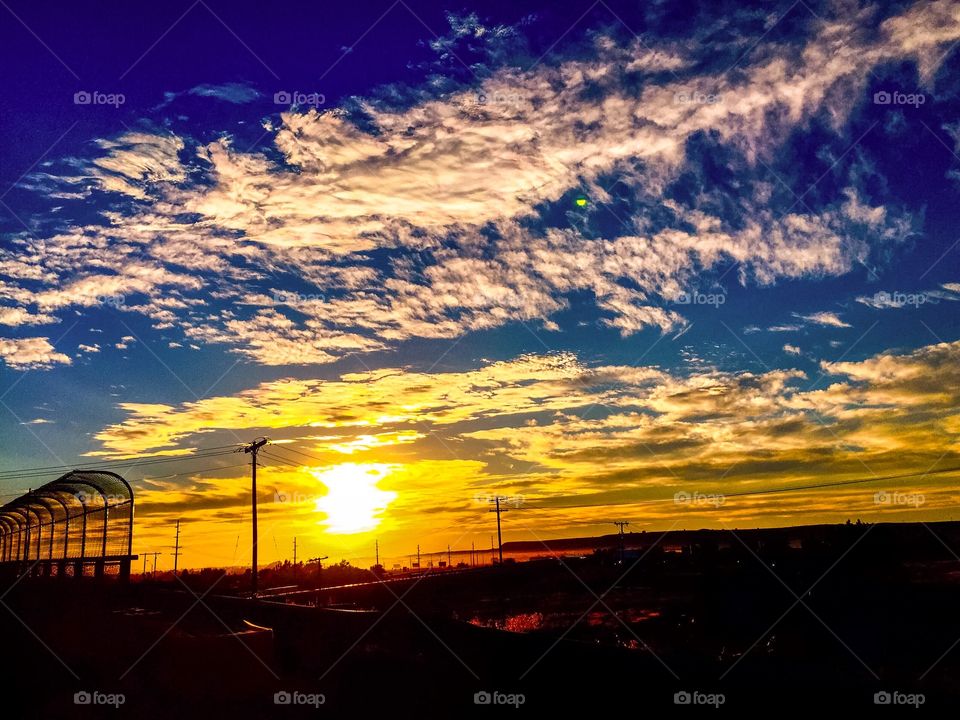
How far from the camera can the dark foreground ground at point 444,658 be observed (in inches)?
Answer: 341

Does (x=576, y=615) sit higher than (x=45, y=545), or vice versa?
(x=45, y=545)

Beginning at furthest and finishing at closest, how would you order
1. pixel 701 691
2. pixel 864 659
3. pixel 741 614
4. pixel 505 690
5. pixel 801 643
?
pixel 741 614, pixel 801 643, pixel 864 659, pixel 505 690, pixel 701 691

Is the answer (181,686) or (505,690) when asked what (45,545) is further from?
(505,690)

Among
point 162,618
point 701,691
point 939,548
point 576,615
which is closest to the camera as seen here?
point 701,691

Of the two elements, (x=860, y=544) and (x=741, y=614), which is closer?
(x=741, y=614)

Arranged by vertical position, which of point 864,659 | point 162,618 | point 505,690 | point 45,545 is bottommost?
point 864,659

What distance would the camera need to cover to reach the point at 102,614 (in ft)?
44.9

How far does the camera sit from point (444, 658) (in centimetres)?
1263

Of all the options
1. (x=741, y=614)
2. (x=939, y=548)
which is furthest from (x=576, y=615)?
(x=939, y=548)

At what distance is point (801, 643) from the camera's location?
857 inches

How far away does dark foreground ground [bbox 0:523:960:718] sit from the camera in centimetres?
866

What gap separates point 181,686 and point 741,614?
73.9 ft

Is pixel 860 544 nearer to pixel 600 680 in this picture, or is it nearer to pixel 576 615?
pixel 576 615

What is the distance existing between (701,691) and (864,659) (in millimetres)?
15711
